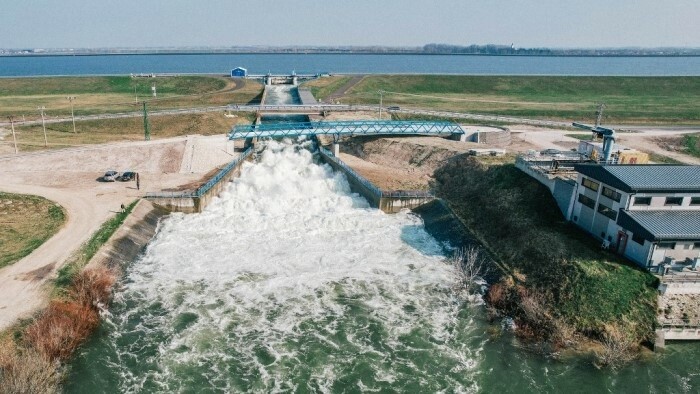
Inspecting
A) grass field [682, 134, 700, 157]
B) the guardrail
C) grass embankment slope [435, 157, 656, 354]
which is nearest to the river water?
the guardrail

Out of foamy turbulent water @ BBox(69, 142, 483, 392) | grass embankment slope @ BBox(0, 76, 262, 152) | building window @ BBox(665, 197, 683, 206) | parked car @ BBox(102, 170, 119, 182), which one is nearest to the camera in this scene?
foamy turbulent water @ BBox(69, 142, 483, 392)

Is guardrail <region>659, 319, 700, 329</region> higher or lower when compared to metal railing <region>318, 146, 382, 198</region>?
lower

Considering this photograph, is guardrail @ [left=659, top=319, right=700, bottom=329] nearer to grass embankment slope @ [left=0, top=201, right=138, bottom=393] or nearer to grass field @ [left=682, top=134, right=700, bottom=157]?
grass embankment slope @ [left=0, top=201, right=138, bottom=393]

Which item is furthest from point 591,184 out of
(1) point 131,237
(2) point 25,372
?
(1) point 131,237

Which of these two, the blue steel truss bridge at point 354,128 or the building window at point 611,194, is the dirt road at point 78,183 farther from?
the building window at point 611,194

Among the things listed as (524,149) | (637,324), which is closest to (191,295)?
(637,324)

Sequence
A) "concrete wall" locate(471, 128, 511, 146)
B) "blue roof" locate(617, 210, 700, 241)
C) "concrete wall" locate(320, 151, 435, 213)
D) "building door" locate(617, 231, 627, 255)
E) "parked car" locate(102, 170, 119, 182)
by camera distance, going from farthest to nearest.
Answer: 1. "concrete wall" locate(471, 128, 511, 146)
2. "parked car" locate(102, 170, 119, 182)
3. "concrete wall" locate(320, 151, 435, 213)
4. "building door" locate(617, 231, 627, 255)
5. "blue roof" locate(617, 210, 700, 241)

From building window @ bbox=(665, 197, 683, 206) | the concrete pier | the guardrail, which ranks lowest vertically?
the guardrail

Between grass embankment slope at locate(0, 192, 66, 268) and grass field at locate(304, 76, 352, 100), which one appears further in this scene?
grass field at locate(304, 76, 352, 100)
